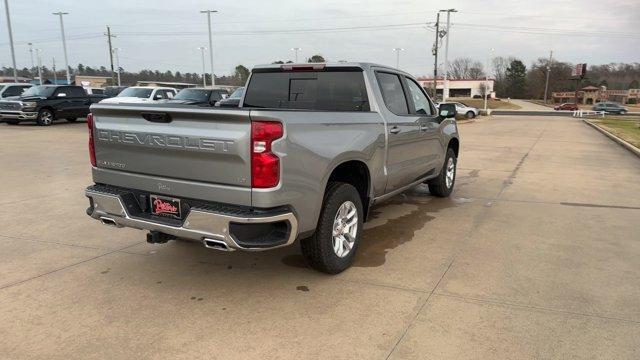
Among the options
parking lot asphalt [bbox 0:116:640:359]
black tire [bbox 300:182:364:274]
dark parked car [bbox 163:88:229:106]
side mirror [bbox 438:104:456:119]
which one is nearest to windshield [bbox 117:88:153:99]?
dark parked car [bbox 163:88:229:106]

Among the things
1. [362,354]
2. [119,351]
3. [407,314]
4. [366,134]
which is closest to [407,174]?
[366,134]

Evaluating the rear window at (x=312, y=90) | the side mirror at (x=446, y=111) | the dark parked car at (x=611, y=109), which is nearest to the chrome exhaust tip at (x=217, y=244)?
the rear window at (x=312, y=90)

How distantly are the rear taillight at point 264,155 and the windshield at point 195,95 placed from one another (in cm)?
1618

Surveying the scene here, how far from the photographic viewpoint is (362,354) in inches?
123

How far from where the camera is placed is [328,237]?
414cm

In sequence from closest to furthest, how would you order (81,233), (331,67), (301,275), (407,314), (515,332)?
(515,332)
(407,314)
(301,275)
(331,67)
(81,233)

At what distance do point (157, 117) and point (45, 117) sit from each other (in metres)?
19.3

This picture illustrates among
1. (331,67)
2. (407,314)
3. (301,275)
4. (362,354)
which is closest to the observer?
(362,354)

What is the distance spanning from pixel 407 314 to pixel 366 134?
67.5 inches

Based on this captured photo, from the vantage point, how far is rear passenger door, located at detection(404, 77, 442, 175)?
19.8ft

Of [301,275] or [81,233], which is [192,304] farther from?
[81,233]

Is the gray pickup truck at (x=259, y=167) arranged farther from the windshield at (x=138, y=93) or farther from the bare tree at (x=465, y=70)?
the bare tree at (x=465, y=70)

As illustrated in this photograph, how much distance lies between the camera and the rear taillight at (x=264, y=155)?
11.0 ft

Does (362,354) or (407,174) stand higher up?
(407,174)
